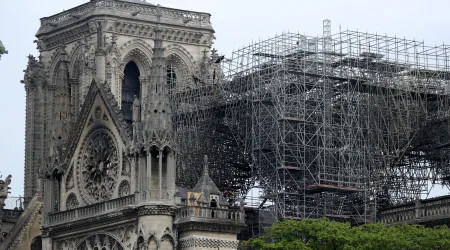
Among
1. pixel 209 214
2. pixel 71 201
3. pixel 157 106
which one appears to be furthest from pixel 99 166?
Result: pixel 209 214

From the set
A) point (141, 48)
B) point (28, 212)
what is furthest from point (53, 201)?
point (141, 48)

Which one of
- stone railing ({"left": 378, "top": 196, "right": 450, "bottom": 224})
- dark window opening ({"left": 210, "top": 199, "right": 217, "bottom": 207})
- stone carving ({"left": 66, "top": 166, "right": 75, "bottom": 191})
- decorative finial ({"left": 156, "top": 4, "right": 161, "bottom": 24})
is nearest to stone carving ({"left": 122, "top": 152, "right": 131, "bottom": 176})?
dark window opening ({"left": 210, "top": 199, "right": 217, "bottom": 207})

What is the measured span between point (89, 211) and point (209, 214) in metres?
9.09

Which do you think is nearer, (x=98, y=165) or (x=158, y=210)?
(x=158, y=210)

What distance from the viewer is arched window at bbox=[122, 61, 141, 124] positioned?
416 ft

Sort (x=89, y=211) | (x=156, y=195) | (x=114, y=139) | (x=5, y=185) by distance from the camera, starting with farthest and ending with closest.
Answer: (x=5, y=185), (x=89, y=211), (x=114, y=139), (x=156, y=195)

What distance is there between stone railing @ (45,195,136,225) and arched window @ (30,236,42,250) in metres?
10.6

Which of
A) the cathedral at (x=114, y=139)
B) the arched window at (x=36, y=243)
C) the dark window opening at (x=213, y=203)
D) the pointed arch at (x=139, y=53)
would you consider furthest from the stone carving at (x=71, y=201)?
the pointed arch at (x=139, y=53)

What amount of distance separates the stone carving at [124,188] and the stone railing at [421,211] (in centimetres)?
1479

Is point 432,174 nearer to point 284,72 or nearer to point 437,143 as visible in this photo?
point 437,143

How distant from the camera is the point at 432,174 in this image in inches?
4427

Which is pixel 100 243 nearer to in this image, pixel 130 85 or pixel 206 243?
pixel 206 243

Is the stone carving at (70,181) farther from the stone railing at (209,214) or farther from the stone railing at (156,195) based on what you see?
the stone railing at (209,214)

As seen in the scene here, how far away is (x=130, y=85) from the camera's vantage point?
419 feet
